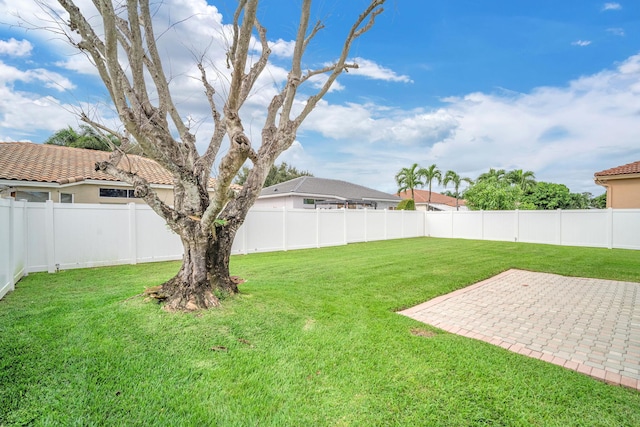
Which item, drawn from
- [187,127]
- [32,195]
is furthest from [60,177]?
[187,127]

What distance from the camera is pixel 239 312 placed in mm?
4211

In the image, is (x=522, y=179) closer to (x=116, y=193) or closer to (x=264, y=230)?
(x=264, y=230)

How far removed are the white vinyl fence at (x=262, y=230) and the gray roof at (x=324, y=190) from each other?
21.4 feet

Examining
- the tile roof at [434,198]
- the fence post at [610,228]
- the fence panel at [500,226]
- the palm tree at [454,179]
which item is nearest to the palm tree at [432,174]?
the palm tree at [454,179]

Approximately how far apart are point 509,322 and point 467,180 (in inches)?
1160

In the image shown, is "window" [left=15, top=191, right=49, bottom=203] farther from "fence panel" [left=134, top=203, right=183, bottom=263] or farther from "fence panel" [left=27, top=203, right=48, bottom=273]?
"fence panel" [left=134, top=203, right=183, bottom=263]

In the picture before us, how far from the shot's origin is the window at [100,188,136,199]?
12383mm

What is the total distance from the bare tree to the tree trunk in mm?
14

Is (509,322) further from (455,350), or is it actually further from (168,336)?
(168,336)

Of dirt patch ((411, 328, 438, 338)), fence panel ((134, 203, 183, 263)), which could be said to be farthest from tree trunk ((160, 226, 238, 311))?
fence panel ((134, 203, 183, 263))

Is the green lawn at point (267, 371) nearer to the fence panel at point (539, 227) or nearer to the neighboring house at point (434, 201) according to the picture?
the fence panel at point (539, 227)

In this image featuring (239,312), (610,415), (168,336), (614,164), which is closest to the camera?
(610,415)

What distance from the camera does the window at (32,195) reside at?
10742 mm

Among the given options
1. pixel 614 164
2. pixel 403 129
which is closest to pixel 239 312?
pixel 403 129
